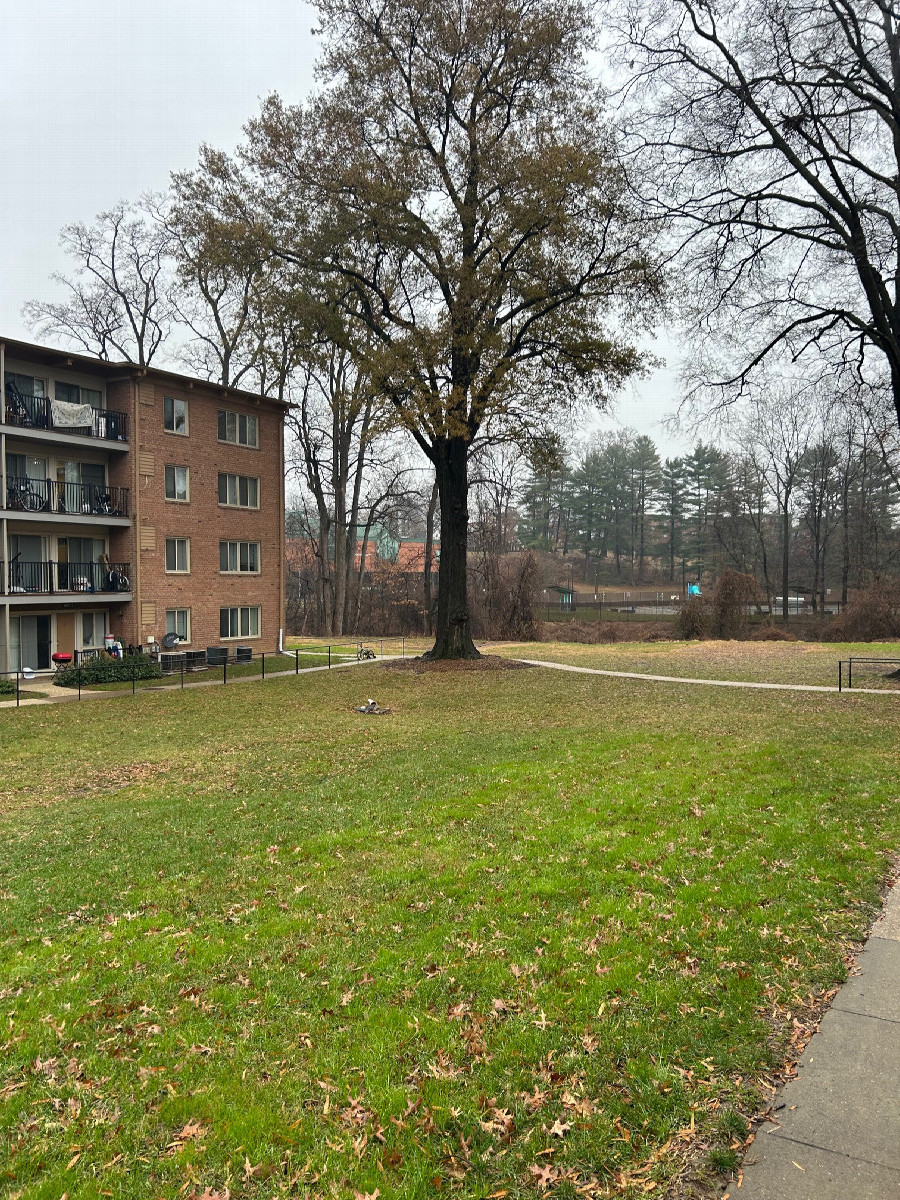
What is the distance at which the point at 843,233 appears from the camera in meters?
17.4

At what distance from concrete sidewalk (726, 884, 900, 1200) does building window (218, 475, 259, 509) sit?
26715 millimetres

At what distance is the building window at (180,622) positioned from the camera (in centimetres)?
2612

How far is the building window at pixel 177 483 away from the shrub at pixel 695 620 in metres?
26.5

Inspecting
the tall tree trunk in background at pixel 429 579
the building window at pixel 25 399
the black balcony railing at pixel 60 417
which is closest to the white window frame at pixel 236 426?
the black balcony railing at pixel 60 417

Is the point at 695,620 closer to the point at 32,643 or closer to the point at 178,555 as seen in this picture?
the point at 178,555

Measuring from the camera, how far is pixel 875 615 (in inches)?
1447

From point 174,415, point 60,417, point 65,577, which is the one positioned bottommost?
point 65,577

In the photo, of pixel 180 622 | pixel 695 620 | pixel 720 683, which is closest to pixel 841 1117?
pixel 720 683

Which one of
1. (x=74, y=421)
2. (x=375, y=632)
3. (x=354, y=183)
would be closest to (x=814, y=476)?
(x=375, y=632)

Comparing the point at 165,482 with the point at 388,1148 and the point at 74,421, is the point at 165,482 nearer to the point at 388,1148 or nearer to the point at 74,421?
the point at 74,421

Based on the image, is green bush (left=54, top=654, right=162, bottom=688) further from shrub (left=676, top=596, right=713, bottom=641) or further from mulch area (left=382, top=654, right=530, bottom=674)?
shrub (left=676, top=596, right=713, bottom=641)

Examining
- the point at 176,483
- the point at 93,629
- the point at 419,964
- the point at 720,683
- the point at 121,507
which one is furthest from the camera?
the point at 176,483

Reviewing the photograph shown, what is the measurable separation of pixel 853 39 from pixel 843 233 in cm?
429

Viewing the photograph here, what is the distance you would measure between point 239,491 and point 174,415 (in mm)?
3703
